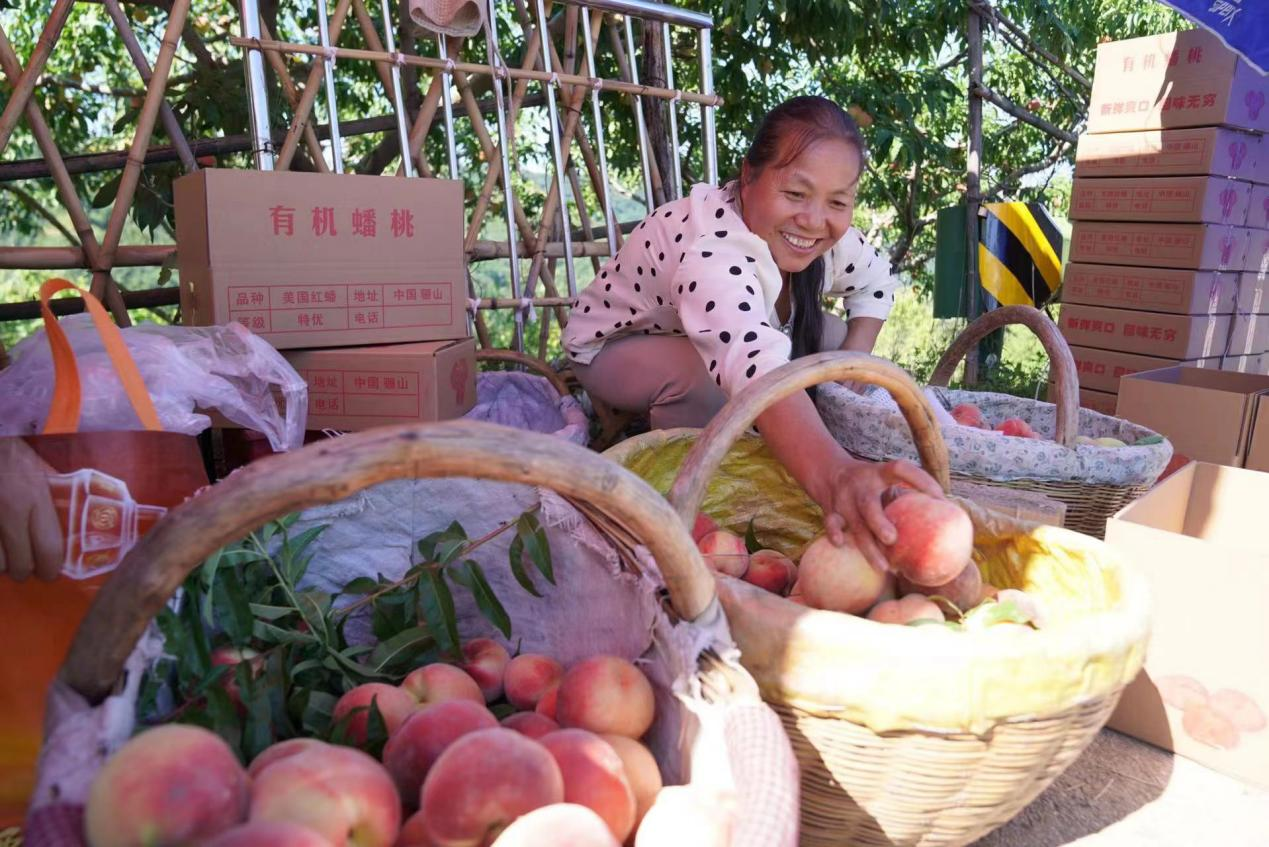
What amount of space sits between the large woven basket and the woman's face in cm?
53

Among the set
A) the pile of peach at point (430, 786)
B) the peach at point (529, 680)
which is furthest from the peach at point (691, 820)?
the peach at point (529, 680)

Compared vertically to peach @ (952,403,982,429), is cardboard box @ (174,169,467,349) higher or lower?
Result: higher

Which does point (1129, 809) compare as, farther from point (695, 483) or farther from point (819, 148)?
point (819, 148)

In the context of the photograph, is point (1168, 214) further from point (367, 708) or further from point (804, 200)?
point (367, 708)

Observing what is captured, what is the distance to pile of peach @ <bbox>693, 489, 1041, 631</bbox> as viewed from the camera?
787 millimetres

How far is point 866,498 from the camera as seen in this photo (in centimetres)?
83

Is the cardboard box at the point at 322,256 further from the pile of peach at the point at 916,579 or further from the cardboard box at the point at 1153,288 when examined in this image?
the cardboard box at the point at 1153,288

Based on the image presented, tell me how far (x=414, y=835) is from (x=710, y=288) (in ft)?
2.55

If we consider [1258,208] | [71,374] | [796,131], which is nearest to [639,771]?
[71,374]

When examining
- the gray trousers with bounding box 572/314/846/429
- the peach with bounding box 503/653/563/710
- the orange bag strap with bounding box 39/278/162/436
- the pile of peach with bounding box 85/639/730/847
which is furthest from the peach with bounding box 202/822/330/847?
the gray trousers with bounding box 572/314/846/429

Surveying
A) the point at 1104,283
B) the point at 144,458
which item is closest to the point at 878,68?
the point at 1104,283

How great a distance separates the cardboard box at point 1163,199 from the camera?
8.23 ft

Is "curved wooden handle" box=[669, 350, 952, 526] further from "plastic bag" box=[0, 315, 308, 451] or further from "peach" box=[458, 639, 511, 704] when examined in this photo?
"plastic bag" box=[0, 315, 308, 451]

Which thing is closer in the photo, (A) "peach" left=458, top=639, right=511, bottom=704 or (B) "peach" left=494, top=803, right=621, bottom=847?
(B) "peach" left=494, top=803, right=621, bottom=847
